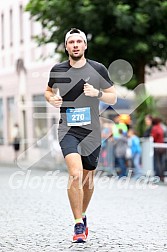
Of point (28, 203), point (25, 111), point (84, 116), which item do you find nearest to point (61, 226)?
point (84, 116)

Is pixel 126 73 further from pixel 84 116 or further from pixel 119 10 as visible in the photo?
pixel 84 116

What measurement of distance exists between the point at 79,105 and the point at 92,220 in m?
2.49

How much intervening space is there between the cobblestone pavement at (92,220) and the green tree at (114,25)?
7.25 meters

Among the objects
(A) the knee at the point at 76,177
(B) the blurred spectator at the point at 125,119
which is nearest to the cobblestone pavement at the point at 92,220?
(A) the knee at the point at 76,177

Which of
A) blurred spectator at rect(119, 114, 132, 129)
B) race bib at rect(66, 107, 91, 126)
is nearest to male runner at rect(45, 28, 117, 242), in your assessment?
race bib at rect(66, 107, 91, 126)

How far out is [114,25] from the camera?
2397cm

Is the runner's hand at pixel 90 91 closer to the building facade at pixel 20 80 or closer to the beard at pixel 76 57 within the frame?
the beard at pixel 76 57

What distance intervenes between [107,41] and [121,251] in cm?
1675

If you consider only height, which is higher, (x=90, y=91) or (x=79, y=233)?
(x=90, y=91)

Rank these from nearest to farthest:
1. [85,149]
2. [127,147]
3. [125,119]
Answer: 1. [85,149]
2. [127,147]
3. [125,119]

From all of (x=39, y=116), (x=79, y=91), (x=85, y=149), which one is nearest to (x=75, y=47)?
(x=79, y=91)

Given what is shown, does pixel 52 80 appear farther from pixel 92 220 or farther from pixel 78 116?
pixel 92 220

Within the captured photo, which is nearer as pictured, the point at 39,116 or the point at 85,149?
the point at 85,149

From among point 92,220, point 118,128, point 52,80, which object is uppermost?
point 52,80
